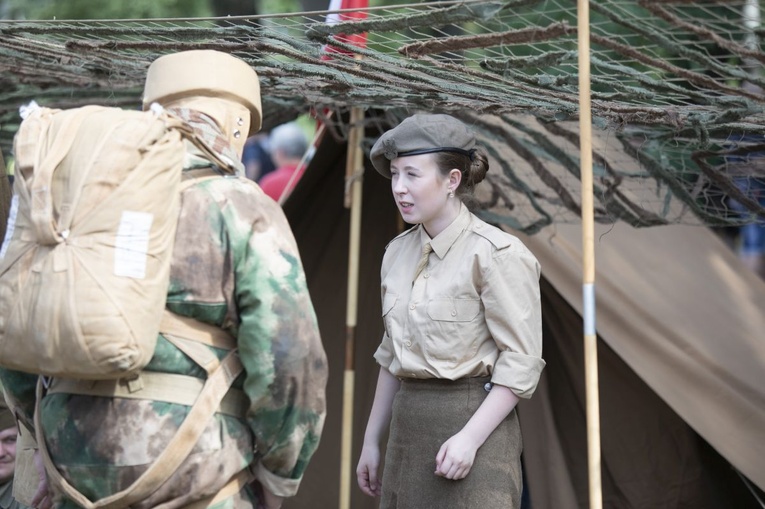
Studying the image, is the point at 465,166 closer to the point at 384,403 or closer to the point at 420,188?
the point at 420,188

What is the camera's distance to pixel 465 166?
3.08 m

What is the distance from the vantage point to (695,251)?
17.0 feet

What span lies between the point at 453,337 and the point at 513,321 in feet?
0.57

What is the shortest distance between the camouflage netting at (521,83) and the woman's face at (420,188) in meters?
0.39

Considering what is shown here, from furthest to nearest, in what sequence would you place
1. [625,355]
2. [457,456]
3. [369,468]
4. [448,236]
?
1. [625,355]
2. [369,468]
3. [448,236]
4. [457,456]

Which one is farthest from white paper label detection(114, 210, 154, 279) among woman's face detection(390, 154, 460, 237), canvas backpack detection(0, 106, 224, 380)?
woman's face detection(390, 154, 460, 237)

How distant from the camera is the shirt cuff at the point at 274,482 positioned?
8.01 feet

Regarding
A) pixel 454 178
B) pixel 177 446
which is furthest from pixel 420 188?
pixel 177 446

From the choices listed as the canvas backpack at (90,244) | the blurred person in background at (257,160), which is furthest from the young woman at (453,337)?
the blurred person in background at (257,160)

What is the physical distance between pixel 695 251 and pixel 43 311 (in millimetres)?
3754

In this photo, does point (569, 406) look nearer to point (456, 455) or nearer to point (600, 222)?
point (600, 222)

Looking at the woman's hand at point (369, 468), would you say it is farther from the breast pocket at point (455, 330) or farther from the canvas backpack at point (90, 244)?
the canvas backpack at point (90, 244)

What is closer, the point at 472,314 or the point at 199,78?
the point at 199,78

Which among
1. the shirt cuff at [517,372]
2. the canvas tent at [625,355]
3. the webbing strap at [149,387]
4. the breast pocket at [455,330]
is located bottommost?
the canvas tent at [625,355]
